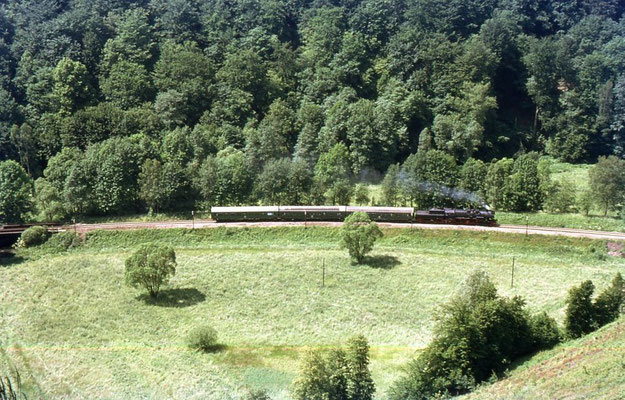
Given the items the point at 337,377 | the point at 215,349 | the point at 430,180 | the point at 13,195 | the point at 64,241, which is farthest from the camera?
the point at 430,180

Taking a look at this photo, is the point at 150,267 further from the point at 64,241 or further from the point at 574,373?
the point at 574,373

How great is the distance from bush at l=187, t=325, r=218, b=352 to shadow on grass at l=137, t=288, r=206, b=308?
812 cm

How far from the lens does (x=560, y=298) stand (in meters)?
51.9

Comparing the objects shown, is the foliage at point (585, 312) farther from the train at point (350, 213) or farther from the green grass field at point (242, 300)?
the train at point (350, 213)

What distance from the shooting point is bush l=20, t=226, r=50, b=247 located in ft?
223

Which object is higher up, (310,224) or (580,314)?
(310,224)

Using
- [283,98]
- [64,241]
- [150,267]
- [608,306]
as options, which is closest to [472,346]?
[608,306]

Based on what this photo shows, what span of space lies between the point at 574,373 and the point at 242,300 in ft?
103

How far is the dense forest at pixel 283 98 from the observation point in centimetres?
7588

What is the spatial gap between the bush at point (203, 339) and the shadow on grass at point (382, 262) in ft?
66.8

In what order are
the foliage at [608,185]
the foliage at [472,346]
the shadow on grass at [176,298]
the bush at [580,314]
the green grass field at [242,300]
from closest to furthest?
the foliage at [472,346], the bush at [580,314], the green grass field at [242,300], the shadow on grass at [176,298], the foliage at [608,185]

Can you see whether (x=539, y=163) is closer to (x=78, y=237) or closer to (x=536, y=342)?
(x=536, y=342)

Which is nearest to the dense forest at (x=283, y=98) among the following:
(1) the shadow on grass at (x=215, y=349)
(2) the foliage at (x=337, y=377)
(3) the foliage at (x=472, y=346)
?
(1) the shadow on grass at (x=215, y=349)

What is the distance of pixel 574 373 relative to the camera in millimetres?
32188
